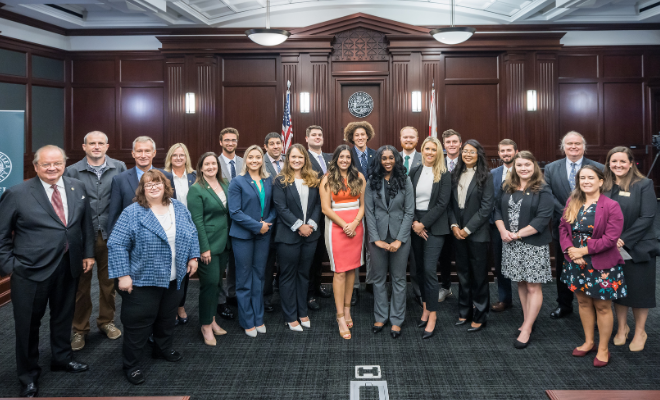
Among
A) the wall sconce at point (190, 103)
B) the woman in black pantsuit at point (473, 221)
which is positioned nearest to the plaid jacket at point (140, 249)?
the woman in black pantsuit at point (473, 221)

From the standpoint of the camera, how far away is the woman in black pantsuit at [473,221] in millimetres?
3320

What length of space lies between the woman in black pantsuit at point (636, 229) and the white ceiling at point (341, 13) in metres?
5.28

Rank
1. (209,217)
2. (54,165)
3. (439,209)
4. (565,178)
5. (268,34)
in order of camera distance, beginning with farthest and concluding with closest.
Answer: (268,34) → (565,178) → (439,209) → (209,217) → (54,165)

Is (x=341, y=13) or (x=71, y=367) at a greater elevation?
(x=341, y=13)

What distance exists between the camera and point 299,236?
349 cm

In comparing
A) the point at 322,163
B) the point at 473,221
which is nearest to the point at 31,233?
the point at 322,163

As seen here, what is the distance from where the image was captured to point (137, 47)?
794cm

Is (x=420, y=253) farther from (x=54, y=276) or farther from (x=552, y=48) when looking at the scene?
(x=552, y=48)

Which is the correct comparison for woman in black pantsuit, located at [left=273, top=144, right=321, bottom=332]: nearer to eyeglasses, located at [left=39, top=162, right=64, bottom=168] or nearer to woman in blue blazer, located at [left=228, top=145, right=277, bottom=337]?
woman in blue blazer, located at [left=228, top=145, right=277, bottom=337]

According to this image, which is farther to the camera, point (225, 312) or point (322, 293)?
point (322, 293)

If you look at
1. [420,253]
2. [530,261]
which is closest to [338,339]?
[420,253]

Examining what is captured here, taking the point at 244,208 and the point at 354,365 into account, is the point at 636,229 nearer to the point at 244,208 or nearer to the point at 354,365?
the point at 354,365

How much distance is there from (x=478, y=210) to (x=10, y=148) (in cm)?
425

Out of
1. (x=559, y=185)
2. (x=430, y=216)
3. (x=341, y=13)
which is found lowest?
(x=430, y=216)
